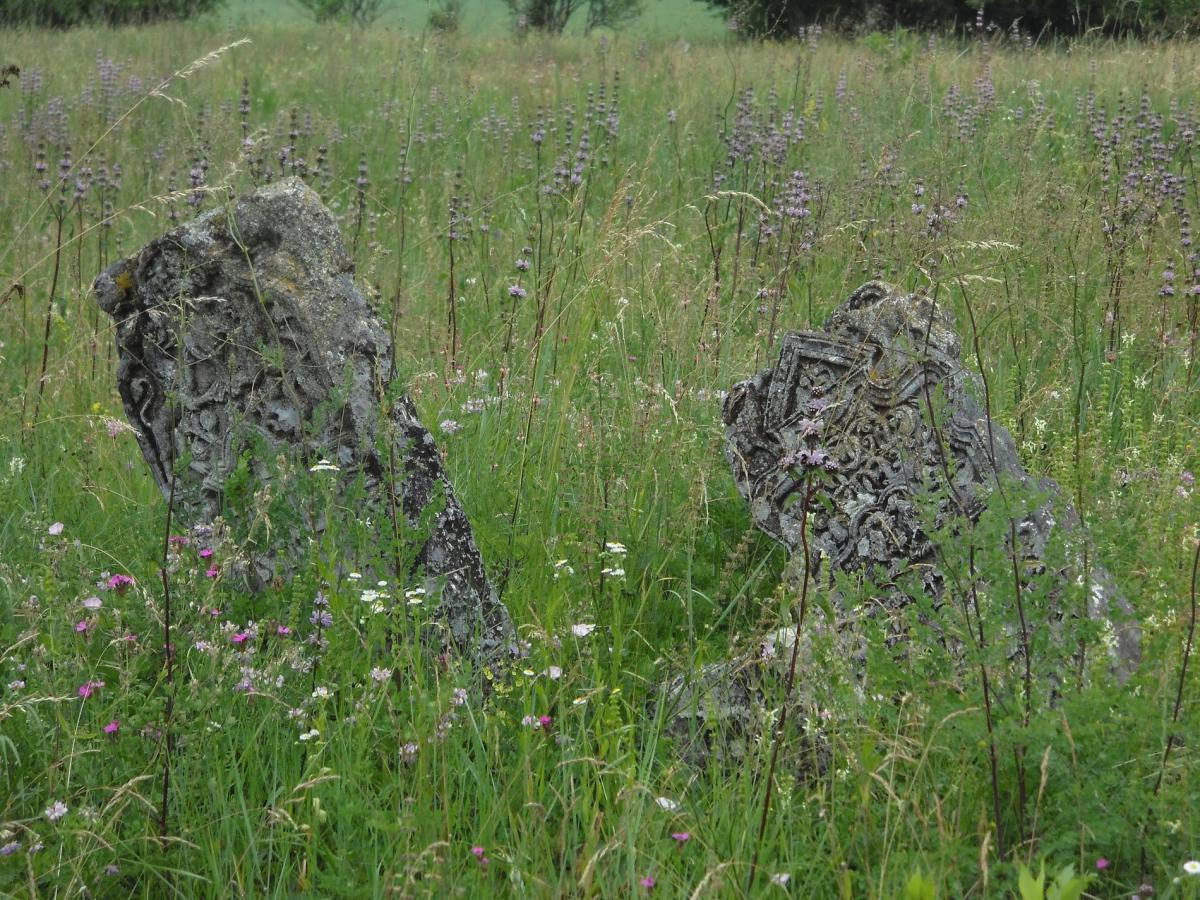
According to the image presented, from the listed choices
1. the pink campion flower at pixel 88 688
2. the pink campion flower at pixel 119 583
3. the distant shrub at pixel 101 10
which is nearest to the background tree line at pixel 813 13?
the distant shrub at pixel 101 10

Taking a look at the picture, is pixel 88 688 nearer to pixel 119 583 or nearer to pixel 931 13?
pixel 119 583

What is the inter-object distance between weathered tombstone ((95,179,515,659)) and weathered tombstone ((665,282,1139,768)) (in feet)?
2.45

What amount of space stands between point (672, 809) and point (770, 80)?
1054cm

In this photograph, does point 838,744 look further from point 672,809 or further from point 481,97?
point 481,97

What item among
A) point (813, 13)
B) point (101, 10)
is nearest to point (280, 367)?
point (813, 13)

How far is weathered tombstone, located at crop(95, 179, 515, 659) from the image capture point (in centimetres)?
326

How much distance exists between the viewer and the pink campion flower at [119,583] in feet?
9.96

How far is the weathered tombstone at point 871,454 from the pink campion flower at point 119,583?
134 centimetres

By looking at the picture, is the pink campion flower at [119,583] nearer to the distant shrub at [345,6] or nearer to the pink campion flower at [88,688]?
the pink campion flower at [88,688]

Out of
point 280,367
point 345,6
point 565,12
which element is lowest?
point 280,367

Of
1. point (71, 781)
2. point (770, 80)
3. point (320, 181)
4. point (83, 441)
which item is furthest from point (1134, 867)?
point (770, 80)

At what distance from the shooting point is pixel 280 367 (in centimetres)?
320

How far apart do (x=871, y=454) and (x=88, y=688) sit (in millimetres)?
1954

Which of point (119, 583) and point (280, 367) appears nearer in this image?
point (119, 583)
